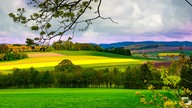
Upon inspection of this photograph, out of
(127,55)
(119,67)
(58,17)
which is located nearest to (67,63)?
(119,67)

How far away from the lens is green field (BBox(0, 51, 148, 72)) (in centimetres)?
9788

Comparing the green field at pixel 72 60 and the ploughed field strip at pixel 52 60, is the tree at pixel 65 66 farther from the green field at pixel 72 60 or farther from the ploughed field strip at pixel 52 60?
the ploughed field strip at pixel 52 60

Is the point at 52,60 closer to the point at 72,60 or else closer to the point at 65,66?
the point at 72,60

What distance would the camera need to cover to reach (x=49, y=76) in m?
88.9

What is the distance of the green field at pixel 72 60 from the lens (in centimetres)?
9788

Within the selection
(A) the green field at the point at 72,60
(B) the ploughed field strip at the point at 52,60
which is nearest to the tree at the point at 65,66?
(A) the green field at the point at 72,60

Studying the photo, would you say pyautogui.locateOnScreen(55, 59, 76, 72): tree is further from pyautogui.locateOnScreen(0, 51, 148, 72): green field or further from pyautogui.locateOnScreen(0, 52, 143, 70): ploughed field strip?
pyautogui.locateOnScreen(0, 52, 143, 70): ploughed field strip

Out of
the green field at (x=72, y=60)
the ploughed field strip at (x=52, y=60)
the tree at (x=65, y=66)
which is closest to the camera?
the tree at (x=65, y=66)

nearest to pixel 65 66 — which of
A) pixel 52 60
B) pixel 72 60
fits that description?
pixel 52 60

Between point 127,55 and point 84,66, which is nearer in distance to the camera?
point 84,66

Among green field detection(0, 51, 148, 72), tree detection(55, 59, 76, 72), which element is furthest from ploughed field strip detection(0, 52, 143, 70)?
tree detection(55, 59, 76, 72)

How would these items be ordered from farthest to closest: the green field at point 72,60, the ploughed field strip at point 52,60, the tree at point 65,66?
the ploughed field strip at point 52,60 < the green field at point 72,60 < the tree at point 65,66

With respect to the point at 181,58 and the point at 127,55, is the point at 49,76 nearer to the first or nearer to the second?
the point at 127,55

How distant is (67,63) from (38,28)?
294ft
